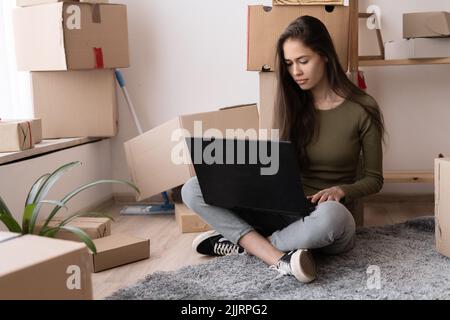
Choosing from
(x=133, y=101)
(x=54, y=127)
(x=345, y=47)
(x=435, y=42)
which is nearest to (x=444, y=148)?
(x=435, y=42)

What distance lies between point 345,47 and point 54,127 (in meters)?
1.29

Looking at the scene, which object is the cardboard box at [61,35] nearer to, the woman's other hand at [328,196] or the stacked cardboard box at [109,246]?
the stacked cardboard box at [109,246]

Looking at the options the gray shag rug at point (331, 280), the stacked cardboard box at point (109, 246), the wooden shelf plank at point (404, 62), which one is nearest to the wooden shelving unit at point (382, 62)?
the wooden shelf plank at point (404, 62)

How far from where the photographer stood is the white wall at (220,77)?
2586mm

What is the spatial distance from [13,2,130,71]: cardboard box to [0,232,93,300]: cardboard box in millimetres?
1376

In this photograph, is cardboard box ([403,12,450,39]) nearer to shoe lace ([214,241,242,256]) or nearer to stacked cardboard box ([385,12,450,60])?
stacked cardboard box ([385,12,450,60])

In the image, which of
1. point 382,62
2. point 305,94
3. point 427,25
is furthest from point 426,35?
point 305,94

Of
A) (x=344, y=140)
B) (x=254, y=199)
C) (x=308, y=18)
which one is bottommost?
(x=254, y=199)

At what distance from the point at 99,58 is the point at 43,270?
1.59 meters

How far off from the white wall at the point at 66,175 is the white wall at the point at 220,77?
0.12 meters

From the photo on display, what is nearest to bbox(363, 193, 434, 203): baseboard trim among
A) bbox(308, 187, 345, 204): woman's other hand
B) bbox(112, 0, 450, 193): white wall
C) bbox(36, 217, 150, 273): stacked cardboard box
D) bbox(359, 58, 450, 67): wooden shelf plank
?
bbox(112, 0, 450, 193): white wall

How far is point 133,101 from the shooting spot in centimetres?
280

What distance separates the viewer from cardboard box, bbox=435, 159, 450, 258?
168 cm
